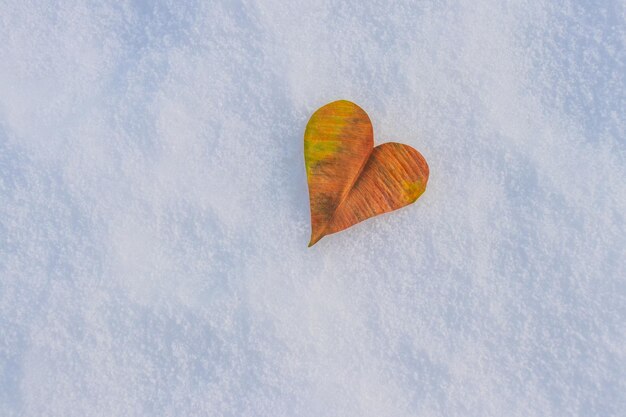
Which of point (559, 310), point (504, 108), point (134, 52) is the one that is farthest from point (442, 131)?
point (134, 52)

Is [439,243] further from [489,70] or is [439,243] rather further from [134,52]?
[134,52]

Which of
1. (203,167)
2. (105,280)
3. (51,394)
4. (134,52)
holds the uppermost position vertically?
(134,52)

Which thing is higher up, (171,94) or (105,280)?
(171,94)

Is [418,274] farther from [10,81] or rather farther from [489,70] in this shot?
[10,81]
